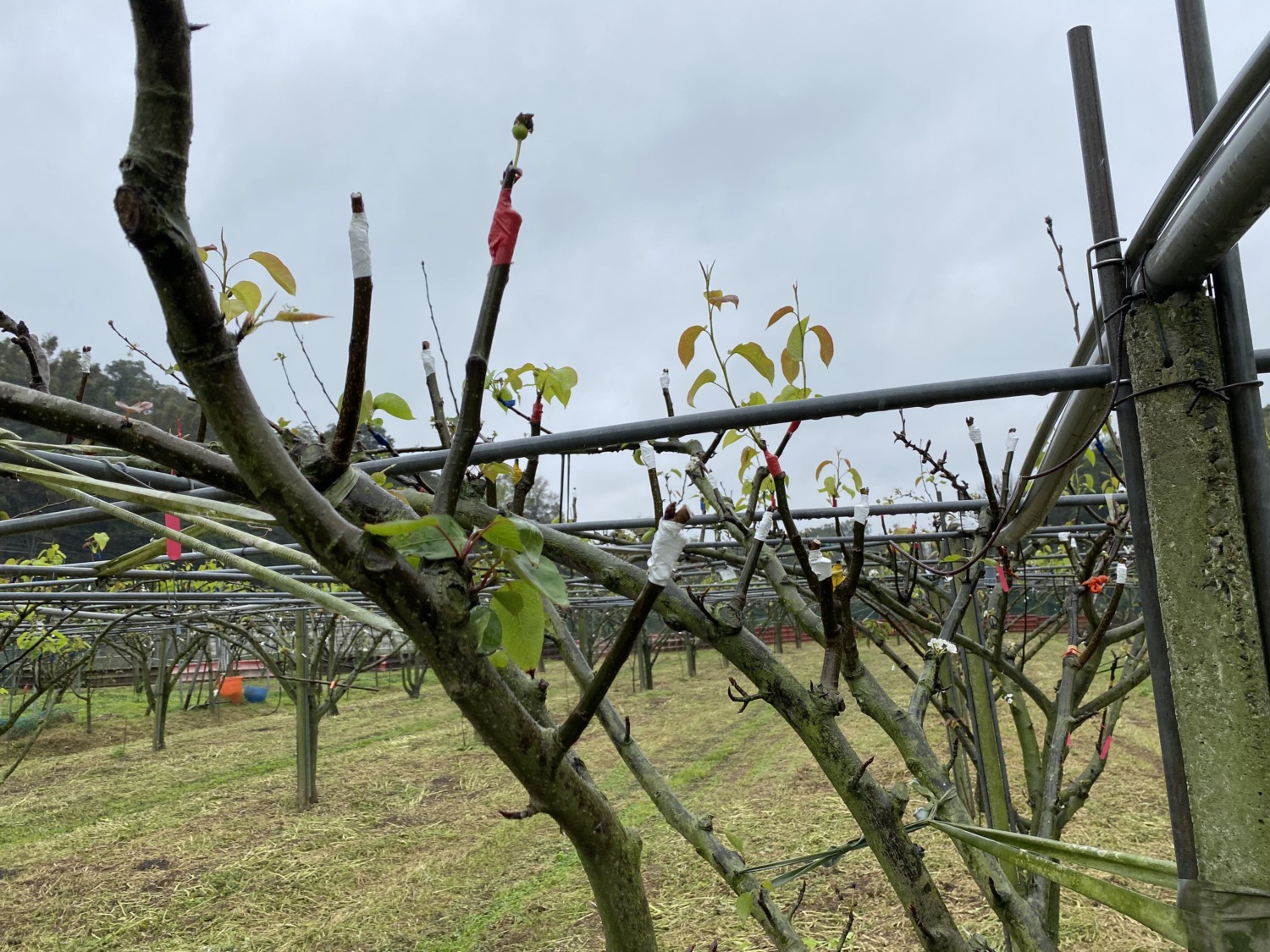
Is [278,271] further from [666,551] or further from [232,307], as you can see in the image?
[666,551]

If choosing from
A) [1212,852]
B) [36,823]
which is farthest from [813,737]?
[36,823]

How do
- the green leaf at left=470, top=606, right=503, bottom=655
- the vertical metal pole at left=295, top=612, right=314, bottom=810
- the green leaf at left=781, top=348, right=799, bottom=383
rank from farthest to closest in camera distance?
1. the vertical metal pole at left=295, top=612, right=314, bottom=810
2. the green leaf at left=781, top=348, right=799, bottom=383
3. the green leaf at left=470, top=606, right=503, bottom=655

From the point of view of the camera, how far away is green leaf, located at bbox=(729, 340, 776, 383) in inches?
48.8

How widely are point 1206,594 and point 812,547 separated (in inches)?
15.6

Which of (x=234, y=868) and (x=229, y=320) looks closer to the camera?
(x=229, y=320)

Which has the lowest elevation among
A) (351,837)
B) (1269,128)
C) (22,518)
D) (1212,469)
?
(351,837)

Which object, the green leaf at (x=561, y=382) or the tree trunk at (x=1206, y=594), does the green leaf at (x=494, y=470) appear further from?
the tree trunk at (x=1206, y=594)

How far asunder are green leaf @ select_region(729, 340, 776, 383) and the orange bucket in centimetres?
1829

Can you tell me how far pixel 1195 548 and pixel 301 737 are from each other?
26.4ft

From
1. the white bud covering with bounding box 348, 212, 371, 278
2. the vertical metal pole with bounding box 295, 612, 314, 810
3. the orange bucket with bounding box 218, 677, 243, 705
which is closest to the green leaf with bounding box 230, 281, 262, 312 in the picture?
the white bud covering with bounding box 348, 212, 371, 278

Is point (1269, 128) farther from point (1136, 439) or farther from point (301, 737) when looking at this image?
point (301, 737)

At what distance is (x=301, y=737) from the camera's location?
7625 mm

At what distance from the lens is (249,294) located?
2.33 feet

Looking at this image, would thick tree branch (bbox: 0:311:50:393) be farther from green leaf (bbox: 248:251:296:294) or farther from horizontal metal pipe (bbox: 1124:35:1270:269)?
horizontal metal pipe (bbox: 1124:35:1270:269)
